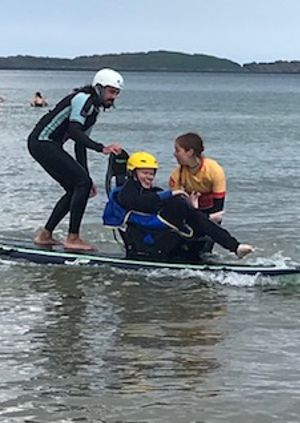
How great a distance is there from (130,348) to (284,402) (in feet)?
4.88

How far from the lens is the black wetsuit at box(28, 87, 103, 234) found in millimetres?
10102

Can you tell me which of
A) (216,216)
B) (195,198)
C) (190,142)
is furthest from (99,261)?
(190,142)

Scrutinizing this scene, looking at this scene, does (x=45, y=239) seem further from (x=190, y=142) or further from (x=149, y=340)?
(x=149, y=340)

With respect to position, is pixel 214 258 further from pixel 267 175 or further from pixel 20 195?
pixel 267 175

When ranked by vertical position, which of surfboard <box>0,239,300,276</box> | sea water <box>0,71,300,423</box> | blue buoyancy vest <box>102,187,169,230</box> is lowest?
sea water <box>0,71,300,423</box>

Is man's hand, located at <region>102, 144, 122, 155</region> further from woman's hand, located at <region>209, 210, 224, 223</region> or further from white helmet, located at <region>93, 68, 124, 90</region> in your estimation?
woman's hand, located at <region>209, 210, 224, 223</region>

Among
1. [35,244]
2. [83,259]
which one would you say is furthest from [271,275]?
[35,244]

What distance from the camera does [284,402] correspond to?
20.6ft

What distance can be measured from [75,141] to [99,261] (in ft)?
3.94

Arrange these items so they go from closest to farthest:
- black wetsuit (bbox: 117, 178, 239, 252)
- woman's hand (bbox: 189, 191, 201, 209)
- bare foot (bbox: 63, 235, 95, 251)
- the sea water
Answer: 1. the sea water
2. black wetsuit (bbox: 117, 178, 239, 252)
3. woman's hand (bbox: 189, 191, 201, 209)
4. bare foot (bbox: 63, 235, 95, 251)

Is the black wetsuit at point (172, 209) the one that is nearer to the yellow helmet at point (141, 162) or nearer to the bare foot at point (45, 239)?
the yellow helmet at point (141, 162)

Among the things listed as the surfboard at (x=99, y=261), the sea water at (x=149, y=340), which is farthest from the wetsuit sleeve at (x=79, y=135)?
the sea water at (x=149, y=340)

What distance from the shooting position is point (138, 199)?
31.4 ft

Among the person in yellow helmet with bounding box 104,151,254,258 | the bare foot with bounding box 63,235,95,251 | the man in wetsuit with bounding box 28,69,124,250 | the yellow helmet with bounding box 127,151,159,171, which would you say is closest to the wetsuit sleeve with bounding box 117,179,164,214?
the person in yellow helmet with bounding box 104,151,254,258
